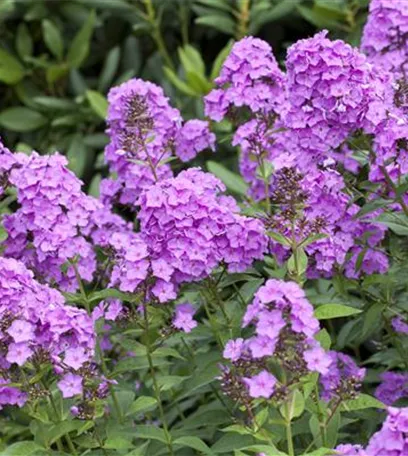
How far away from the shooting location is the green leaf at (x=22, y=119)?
22.9ft

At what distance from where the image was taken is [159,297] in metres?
3.70

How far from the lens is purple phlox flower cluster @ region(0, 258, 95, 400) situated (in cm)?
351

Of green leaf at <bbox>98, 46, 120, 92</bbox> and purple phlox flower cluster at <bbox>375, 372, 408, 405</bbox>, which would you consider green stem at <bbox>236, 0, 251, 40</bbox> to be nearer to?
green leaf at <bbox>98, 46, 120, 92</bbox>

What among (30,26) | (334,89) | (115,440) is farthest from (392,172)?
(30,26)

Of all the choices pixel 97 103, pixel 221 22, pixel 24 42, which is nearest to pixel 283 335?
pixel 97 103

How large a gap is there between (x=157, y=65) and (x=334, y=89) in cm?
349

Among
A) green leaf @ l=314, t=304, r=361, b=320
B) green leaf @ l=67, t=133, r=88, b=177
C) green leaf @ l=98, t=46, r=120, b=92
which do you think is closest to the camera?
green leaf @ l=314, t=304, r=361, b=320

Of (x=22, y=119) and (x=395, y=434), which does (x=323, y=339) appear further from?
(x=22, y=119)

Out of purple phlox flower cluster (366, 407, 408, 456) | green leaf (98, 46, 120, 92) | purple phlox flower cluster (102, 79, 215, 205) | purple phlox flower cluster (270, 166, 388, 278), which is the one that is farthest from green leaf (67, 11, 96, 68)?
purple phlox flower cluster (366, 407, 408, 456)

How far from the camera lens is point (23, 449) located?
3713mm

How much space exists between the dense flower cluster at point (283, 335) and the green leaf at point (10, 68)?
13.2 feet

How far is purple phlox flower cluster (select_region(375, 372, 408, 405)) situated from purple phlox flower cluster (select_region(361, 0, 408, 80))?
3.71ft

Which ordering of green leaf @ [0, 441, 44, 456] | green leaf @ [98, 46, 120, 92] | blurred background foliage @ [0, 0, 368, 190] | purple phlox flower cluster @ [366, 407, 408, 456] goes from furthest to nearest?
1. green leaf @ [98, 46, 120, 92]
2. blurred background foliage @ [0, 0, 368, 190]
3. green leaf @ [0, 441, 44, 456]
4. purple phlox flower cluster @ [366, 407, 408, 456]

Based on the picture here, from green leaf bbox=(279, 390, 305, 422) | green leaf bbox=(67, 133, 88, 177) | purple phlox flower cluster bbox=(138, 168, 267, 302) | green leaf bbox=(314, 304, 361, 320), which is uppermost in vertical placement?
purple phlox flower cluster bbox=(138, 168, 267, 302)
